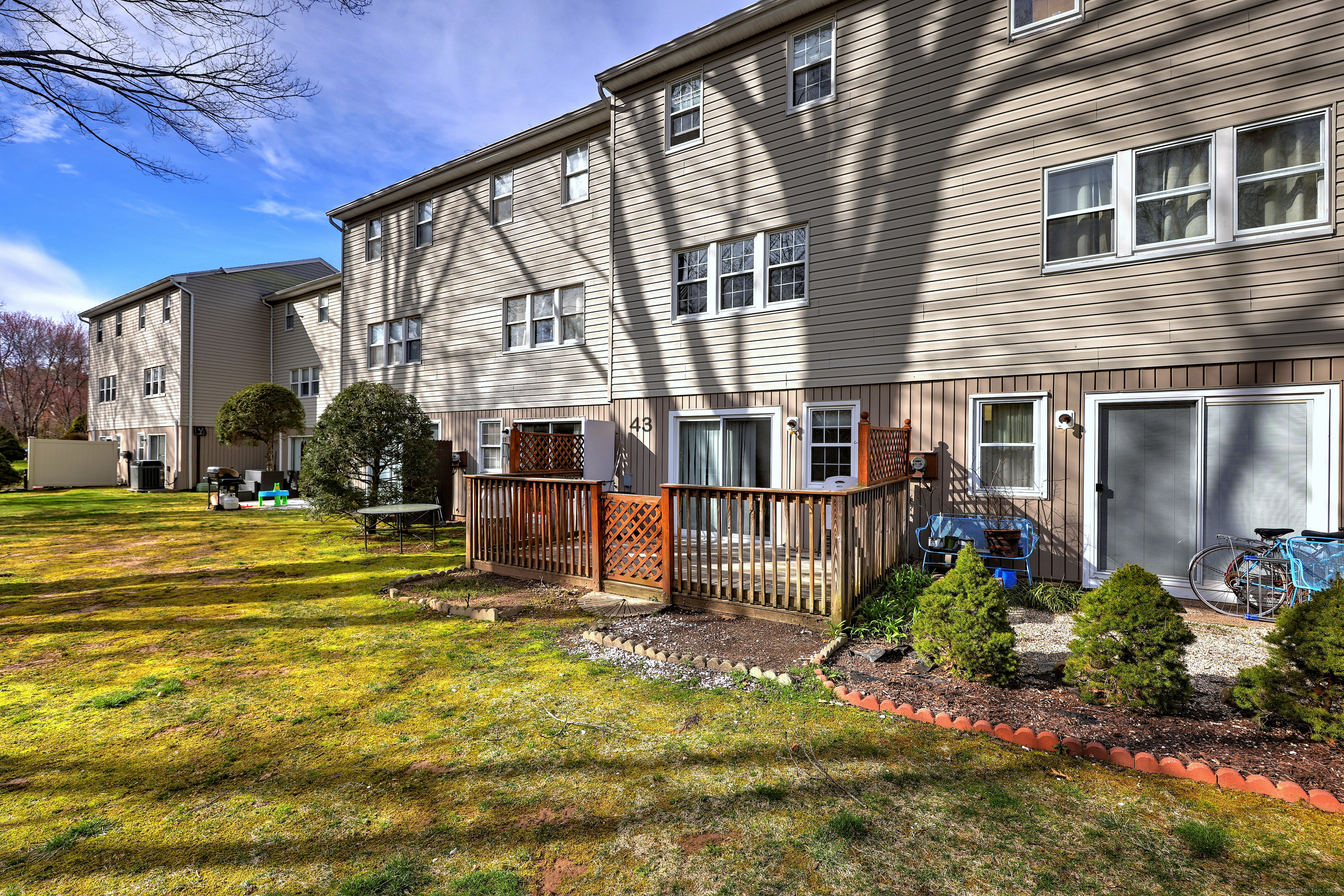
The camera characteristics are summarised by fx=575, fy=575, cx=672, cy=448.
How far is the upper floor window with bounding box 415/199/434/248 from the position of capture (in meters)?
14.3

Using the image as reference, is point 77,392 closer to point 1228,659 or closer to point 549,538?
point 549,538

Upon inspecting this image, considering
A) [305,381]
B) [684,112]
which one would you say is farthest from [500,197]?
[305,381]

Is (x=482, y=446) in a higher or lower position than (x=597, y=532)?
higher

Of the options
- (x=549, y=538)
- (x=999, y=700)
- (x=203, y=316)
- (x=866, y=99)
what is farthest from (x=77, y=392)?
(x=999, y=700)

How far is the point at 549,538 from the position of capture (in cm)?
725

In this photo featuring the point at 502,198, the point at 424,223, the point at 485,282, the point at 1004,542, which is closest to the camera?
the point at 1004,542

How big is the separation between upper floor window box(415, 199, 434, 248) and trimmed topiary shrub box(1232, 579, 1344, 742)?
51.7ft

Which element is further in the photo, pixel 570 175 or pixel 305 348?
pixel 305 348

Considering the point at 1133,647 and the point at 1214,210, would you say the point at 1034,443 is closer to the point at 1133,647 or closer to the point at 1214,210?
the point at 1214,210

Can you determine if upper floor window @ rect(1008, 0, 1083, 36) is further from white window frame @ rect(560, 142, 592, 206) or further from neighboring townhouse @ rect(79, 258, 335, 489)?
neighboring townhouse @ rect(79, 258, 335, 489)

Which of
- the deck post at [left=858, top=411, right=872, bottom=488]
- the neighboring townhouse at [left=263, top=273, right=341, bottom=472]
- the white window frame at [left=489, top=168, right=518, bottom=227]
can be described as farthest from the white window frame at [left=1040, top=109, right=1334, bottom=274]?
the neighboring townhouse at [left=263, top=273, right=341, bottom=472]

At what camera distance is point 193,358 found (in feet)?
71.3

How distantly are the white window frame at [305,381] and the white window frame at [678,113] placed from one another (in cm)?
1675

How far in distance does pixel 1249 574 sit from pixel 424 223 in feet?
53.7
